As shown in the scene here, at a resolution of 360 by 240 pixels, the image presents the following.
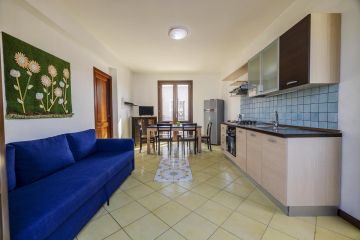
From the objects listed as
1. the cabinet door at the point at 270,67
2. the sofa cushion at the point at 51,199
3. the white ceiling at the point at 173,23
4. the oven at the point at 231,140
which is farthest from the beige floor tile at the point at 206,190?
the white ceiling at the point at 173,23

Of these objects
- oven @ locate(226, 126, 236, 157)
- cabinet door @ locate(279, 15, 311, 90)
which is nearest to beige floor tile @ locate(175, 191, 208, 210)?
oven @ locate(226, 126, 236, 157)

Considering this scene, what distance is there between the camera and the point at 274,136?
6.17ft

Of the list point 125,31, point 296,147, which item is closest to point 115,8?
point 125,31

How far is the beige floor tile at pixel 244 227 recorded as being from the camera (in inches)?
57.6

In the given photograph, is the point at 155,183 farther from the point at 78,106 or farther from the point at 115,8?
the point at 115,8

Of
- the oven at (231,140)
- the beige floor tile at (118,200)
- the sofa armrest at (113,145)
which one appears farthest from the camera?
the oven at (231,140)

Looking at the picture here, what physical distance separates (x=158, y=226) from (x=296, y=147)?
161 centimetres

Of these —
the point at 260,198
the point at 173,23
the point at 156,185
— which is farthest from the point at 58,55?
the point at 260,198

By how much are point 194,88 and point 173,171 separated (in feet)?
12.8

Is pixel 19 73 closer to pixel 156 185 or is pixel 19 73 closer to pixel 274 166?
pixel 156 185

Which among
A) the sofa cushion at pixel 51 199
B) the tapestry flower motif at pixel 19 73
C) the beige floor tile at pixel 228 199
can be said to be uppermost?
the tapestry flower motif at pixel 19 73

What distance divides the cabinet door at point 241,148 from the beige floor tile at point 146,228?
1716mm

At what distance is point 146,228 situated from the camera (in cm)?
156

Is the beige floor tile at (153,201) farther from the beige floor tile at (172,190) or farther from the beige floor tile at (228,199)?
the beige floor tile at (228,199)
